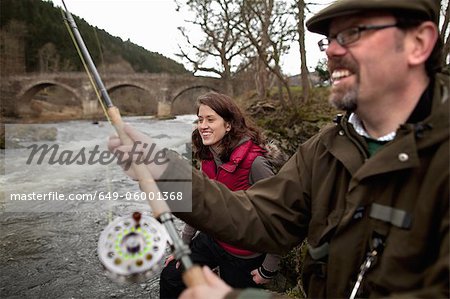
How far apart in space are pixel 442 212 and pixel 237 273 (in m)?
1.99

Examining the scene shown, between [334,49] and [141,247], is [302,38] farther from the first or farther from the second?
[141,247]

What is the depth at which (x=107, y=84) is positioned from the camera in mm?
44469

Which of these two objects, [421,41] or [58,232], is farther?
[58,232]

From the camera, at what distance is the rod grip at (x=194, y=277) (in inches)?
56.2

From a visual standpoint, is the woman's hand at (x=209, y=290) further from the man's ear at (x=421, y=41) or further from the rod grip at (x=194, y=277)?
the man's ear at (x=421, y=41)

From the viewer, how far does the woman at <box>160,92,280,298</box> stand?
2.94m

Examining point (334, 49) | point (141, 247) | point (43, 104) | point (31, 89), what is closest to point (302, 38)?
point (334, 49)

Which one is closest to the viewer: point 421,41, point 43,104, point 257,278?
point 421,41

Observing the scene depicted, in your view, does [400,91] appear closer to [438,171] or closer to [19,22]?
[438,171]

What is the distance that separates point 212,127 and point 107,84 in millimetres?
44147

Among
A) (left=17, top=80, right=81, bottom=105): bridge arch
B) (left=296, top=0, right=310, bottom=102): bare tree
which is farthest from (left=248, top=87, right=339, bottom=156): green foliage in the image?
(left=17, top=80, right=81, bottom=105): bridge arch

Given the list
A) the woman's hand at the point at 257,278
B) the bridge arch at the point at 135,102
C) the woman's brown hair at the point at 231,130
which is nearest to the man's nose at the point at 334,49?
the woman's brown hair at the point at 231,130

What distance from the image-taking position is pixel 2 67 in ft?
137

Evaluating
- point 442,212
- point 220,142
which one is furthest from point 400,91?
point 220,142
